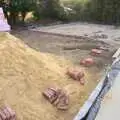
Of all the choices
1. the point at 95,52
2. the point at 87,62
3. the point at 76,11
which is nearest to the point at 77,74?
the point at 87,62

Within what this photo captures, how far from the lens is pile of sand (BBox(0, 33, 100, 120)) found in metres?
6.05

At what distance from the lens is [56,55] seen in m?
9.16

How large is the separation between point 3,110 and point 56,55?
11.9ft

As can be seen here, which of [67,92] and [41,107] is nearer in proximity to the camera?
[41,107]

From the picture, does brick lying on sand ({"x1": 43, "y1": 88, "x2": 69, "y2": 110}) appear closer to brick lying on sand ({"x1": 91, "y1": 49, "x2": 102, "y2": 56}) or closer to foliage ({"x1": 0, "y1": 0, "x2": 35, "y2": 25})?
brick lying on sand ({"x1": 91, "y1": 49, "x2": 102, "y2": 56})

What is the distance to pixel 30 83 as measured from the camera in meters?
6.57

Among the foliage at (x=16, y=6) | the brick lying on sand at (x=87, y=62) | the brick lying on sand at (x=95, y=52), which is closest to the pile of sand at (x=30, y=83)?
the brick lying on sand at (x=87, y=62)

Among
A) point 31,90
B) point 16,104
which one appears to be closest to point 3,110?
point 16,104

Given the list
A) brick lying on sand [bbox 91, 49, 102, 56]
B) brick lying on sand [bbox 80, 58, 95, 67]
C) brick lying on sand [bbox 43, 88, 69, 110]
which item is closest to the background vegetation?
brick lying on sand [bbox 91, 49, 102, 56]

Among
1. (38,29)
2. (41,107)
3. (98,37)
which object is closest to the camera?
(41,107)

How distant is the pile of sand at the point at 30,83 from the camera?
6051mm

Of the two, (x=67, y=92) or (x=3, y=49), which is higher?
(x=3, y=49)

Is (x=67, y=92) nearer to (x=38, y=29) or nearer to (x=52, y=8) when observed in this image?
(x=38, y=29)

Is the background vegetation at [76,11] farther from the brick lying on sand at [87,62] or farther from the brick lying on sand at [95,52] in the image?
the brick lying on sand at [87,62]
